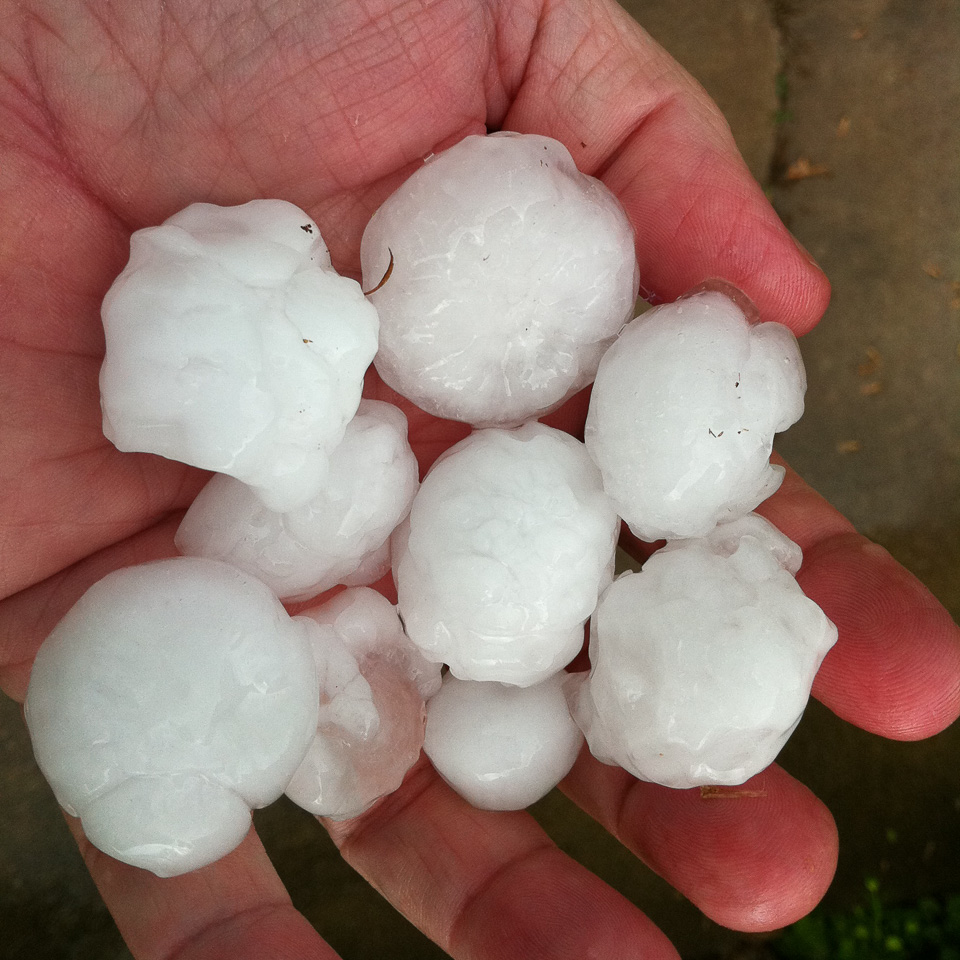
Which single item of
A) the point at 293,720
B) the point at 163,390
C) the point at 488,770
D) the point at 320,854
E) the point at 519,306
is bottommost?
the point at 320,854

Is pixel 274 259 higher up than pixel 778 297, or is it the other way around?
pixel 274 259

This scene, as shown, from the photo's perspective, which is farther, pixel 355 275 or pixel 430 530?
pixel 355 275

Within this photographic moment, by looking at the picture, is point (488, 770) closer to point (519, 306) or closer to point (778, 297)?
point (519, 306)

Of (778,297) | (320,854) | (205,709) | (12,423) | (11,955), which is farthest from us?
(320,854)

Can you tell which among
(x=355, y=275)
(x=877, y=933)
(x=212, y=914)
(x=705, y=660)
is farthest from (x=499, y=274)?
(x=877, y=933)

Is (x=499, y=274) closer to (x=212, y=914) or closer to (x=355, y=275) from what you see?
(x=355, y=275)

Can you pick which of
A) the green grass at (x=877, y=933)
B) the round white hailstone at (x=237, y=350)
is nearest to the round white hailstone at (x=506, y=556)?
the round white hailstone at (x=237, y=350)

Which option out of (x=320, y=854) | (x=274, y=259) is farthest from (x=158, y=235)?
(x=320, y=854)
